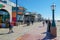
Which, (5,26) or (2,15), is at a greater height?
(2,15)

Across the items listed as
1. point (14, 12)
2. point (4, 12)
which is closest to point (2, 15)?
point (4, 12)

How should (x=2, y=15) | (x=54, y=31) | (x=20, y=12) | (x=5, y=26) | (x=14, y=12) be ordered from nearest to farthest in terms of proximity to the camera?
(x=54, y=31)
(x=5, y=26)
(x=2, y=15)
(x=14, y=12)
(x=20, y=12)

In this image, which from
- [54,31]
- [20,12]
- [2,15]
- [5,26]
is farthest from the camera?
[20,12]

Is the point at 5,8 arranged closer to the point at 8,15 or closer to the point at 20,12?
the point at 8,15

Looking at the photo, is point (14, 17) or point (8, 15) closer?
point (8, 15)

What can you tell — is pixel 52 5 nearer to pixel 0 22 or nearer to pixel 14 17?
pixel 0 22

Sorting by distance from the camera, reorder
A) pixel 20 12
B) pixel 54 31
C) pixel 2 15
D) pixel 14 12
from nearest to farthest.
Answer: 1. pixel 54 31
2. pixel 2 15
3. pixel 14 12
4. pixel 20 12

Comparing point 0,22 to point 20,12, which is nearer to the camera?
point 0,22

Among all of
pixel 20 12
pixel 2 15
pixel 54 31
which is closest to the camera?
pixel 54 31

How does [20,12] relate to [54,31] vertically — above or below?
above

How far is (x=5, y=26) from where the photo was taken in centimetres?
3184

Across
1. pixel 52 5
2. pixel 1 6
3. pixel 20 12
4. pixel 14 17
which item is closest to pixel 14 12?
pixel 14 17

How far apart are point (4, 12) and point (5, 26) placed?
11.2 ft

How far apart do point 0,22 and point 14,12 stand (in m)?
7.30
